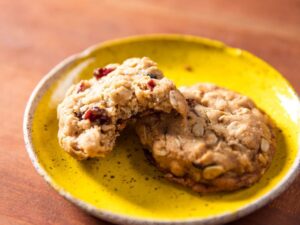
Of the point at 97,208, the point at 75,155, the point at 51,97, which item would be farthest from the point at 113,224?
the point at 51,97

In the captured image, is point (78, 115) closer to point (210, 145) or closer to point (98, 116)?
point (98, 116)

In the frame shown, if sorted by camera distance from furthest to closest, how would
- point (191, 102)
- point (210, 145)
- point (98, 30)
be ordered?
point (98, 30) → point (191, 102) → point (210, 145)

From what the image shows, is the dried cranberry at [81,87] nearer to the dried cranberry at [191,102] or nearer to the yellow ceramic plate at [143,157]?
the yellow ceramic plate at [143,157]

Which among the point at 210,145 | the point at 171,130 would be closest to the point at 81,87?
the point at 171,130

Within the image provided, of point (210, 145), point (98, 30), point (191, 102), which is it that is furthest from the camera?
point (98, 30)

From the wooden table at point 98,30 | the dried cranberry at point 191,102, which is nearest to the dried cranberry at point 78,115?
the wooden table at point 98,30

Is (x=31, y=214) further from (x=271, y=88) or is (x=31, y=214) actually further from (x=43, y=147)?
(x=271, y=88)
